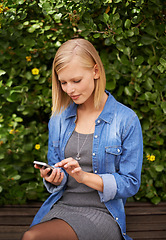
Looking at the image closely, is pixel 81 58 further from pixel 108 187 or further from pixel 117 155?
pixel 108 187

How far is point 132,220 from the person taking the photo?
84.0 inches

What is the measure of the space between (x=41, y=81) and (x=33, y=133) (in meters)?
0.42

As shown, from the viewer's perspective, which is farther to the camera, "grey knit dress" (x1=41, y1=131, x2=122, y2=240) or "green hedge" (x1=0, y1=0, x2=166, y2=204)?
"green hedge" (x1=0, y1=0, x2=166, y2=204)

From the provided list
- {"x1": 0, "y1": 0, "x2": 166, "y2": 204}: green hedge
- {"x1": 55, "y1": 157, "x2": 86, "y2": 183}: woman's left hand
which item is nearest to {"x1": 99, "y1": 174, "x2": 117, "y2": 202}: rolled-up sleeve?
{"x1": 55, "y1": 157, "x2": 86, "y2": 183}: woman's left hand

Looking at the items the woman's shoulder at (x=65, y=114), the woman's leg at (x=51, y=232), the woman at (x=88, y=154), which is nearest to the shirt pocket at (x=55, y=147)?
the woman at (x=88, y=154)

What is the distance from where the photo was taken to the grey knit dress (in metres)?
1.38

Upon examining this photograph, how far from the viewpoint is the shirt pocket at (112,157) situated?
1540 millimetres

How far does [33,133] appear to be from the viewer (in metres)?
2.42

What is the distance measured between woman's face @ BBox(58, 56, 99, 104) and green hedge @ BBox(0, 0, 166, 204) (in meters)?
0.66

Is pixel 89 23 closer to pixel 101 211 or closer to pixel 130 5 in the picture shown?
pixel 130 5

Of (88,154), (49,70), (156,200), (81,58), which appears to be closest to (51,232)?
(88,154)

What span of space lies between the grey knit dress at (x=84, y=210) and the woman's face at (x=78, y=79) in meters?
0.24

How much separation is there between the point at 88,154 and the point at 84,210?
0.91 feet

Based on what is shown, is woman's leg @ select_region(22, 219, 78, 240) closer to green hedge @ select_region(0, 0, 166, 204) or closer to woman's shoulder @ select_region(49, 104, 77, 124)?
woman's shoulder @ select_region(49, 104, 77, 124)
